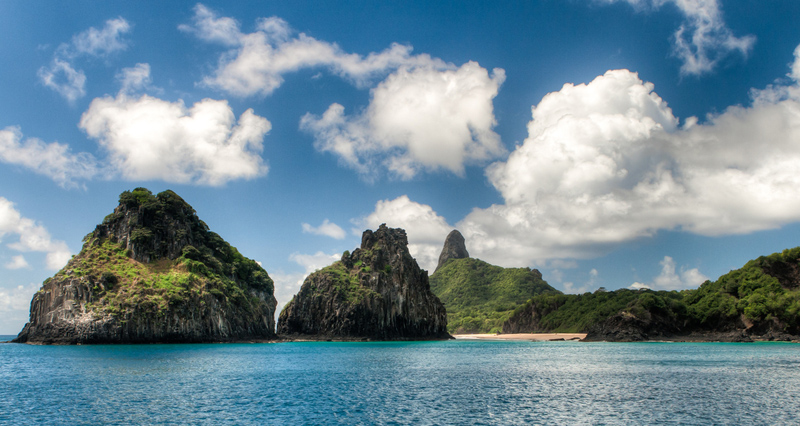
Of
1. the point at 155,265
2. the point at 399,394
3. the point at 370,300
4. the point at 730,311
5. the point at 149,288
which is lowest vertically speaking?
the point at 399,394

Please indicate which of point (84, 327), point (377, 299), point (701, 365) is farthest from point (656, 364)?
point (84, 327)

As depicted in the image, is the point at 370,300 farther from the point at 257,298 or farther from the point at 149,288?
the point at 149,288

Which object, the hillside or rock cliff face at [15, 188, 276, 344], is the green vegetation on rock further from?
the hillside

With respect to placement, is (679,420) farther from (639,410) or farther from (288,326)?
(288,326)

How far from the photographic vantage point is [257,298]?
158 m

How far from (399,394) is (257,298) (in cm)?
12624

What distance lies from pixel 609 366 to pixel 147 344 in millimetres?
103901

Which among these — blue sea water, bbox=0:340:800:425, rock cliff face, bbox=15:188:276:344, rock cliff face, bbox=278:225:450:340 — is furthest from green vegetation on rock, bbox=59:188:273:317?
blue sea water, bbox=0:340:800:425

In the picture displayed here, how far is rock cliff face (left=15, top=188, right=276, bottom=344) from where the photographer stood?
363ft

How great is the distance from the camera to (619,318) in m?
157

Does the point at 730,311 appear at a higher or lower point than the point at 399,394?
higher

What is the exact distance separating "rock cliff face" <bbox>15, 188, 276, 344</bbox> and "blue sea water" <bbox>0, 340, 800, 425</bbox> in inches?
1853

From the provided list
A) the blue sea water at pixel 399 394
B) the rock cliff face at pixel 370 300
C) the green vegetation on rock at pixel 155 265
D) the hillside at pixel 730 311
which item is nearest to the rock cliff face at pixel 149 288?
→ the green vegetation on rock at pixel 155 265

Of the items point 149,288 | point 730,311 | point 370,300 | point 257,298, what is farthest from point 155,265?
point 730,311
